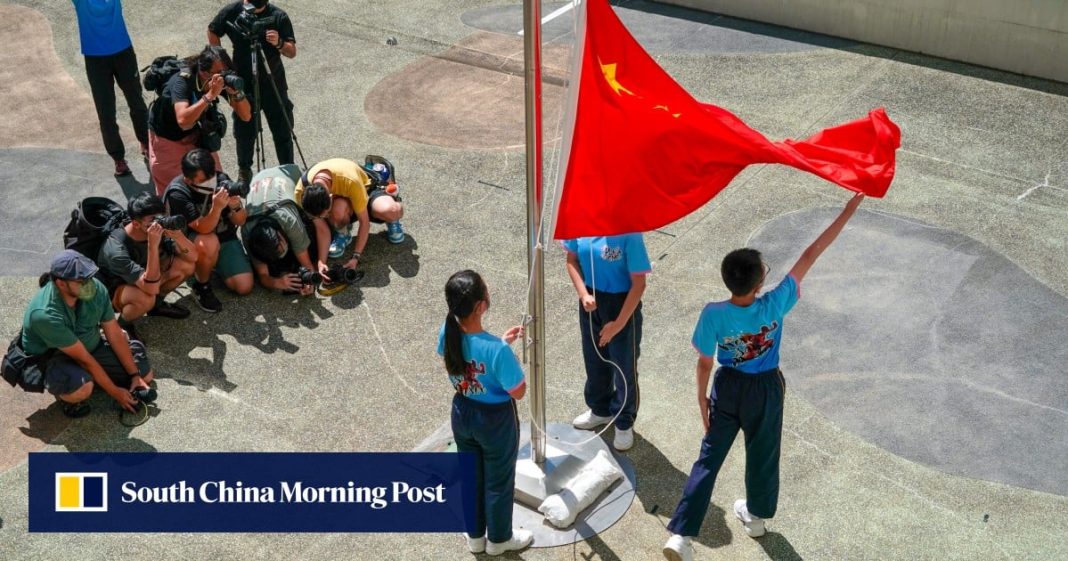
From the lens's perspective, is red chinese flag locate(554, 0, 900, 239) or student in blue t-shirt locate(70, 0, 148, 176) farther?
student in blue t-shirt locate(70, 0, 148, 176)

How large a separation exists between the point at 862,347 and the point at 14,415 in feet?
17.9

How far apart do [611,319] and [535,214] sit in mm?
907

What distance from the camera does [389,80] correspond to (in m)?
11.4

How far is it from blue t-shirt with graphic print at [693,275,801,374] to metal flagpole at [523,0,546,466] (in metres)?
0.85

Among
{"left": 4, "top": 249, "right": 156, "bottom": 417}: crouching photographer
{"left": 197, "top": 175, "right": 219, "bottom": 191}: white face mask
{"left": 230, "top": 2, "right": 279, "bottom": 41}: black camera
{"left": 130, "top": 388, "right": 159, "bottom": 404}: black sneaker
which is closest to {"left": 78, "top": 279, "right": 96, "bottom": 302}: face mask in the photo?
{"left": 4, "top": 249, "right": 156, "bottom": 417}: crouching photographer

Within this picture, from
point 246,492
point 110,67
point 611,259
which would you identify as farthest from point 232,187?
point 611,259

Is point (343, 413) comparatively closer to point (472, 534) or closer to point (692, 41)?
point (472, 534)

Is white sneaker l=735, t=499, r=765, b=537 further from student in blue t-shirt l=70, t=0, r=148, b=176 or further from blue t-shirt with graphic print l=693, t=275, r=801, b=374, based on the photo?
student in blue t-shirt l=70, t=0, r=148, b=176

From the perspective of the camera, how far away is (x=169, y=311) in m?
7.76

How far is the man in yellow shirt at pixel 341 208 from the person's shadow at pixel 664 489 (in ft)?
9.30

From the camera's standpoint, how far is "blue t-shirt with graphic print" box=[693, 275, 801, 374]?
5207 millimetres

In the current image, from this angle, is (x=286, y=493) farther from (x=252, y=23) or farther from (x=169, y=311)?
(x=252, y=23)

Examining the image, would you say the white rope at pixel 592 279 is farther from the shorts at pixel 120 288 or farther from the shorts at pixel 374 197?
the shorts at pixel 120 288

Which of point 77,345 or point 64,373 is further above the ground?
point 77,345
